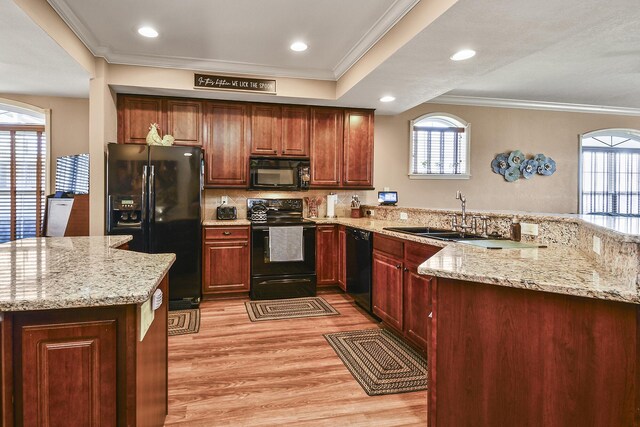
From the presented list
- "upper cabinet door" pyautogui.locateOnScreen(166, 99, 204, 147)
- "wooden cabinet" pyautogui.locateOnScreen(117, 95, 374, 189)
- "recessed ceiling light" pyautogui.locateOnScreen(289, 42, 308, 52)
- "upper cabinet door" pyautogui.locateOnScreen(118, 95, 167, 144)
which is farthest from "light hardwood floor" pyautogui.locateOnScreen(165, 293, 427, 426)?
"recessed ceiling light" pyautogui.locateOnScreen(289, 42, 308, 52)

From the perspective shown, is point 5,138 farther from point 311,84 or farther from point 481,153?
point 481,153

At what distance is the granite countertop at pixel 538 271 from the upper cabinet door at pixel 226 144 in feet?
10.2

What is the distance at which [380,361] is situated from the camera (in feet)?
8.87

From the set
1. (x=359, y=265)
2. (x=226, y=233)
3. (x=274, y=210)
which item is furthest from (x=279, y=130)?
(x=359, y=265)

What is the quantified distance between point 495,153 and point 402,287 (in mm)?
3768

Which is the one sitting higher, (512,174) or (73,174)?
(512,174)

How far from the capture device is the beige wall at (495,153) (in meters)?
5.44

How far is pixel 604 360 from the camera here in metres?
1.25

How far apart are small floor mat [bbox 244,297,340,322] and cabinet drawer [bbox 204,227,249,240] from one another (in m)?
0.77

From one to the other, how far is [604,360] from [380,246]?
218 cm

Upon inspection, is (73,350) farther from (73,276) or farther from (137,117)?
(137,117)

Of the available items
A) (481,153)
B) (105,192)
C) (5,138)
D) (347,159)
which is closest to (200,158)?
(105,192)

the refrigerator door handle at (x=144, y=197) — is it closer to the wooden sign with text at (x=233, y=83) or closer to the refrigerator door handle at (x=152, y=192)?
the refrigerator door handle at (x=152, y=192)

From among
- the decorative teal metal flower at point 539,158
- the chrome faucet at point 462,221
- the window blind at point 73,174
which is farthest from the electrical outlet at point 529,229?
the window blind at point 73,174
